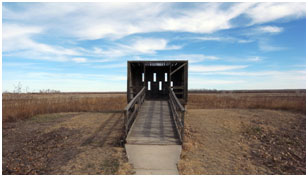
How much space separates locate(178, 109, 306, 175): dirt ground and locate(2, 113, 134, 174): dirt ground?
2.30 m

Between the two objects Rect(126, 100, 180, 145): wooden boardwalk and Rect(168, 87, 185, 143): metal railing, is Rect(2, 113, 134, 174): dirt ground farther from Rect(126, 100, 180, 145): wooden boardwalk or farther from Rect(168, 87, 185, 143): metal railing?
Rect(168, 87, 185, 143): metal railing

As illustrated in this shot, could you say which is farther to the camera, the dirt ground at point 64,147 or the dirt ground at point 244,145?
the dirt ground at point 244,145

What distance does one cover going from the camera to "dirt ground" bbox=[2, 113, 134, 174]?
5758 mm

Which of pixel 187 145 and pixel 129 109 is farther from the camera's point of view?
pixel 129 109

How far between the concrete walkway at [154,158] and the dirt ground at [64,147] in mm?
247

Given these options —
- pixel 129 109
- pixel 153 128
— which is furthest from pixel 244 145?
pixel 129 109

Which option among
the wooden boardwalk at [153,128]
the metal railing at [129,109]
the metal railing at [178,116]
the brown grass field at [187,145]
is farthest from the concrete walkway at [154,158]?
the metal railing at [129,109]

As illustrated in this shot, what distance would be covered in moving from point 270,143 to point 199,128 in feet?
9.92

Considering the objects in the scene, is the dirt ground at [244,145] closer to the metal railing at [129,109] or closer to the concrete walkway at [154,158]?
the concrete walkway at [154,158]

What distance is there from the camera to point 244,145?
7844mm

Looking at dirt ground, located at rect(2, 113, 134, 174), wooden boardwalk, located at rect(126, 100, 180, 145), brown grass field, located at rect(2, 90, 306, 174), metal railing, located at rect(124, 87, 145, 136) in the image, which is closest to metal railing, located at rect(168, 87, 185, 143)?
wooden boardwalk, located at rect(126, 100, 180, 145)

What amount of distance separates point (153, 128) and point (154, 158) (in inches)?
102

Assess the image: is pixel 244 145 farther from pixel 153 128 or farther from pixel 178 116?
pixel 153 128

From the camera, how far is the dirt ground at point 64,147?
5758mm
